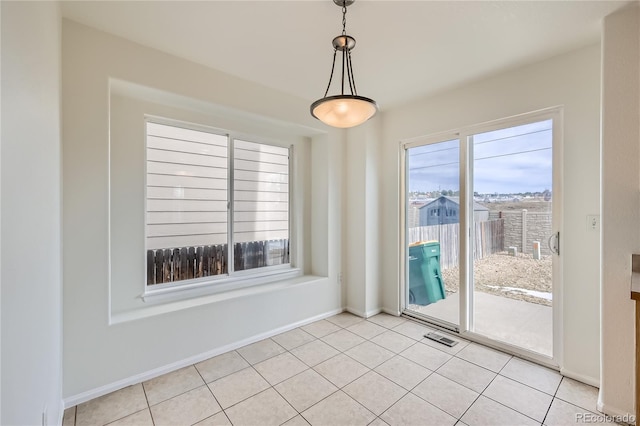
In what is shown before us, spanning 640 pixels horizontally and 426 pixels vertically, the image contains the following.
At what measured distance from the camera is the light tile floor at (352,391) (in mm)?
1845

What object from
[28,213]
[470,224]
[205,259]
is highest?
[28,213]

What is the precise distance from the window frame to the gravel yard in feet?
6.90

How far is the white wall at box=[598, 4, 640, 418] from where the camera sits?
1.78m

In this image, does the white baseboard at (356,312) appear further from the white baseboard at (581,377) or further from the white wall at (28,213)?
the white wall at (28,213)

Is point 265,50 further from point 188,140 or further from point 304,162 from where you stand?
point 304,162

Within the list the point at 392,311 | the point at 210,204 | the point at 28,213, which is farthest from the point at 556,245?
the point at 28,213

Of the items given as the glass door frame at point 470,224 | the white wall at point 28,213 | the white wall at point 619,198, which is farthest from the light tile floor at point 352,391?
the white wall at point 28,213

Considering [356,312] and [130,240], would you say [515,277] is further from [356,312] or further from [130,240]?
[130,240]

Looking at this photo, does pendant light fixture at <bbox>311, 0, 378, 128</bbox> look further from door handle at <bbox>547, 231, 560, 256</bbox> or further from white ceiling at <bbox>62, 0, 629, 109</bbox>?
door handle at <bbox>547, 231, 560, 256</bbox>

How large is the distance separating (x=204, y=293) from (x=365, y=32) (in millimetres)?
2788

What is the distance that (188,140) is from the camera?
284cm

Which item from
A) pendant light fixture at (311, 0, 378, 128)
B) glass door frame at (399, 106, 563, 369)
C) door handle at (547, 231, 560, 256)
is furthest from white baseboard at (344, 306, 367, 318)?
pendant light fixture at (311, 0, 378, 128)

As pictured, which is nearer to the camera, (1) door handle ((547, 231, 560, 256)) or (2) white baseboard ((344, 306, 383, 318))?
(1) door handle ((547, 231, 560, 256))

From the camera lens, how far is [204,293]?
2.88 meters
